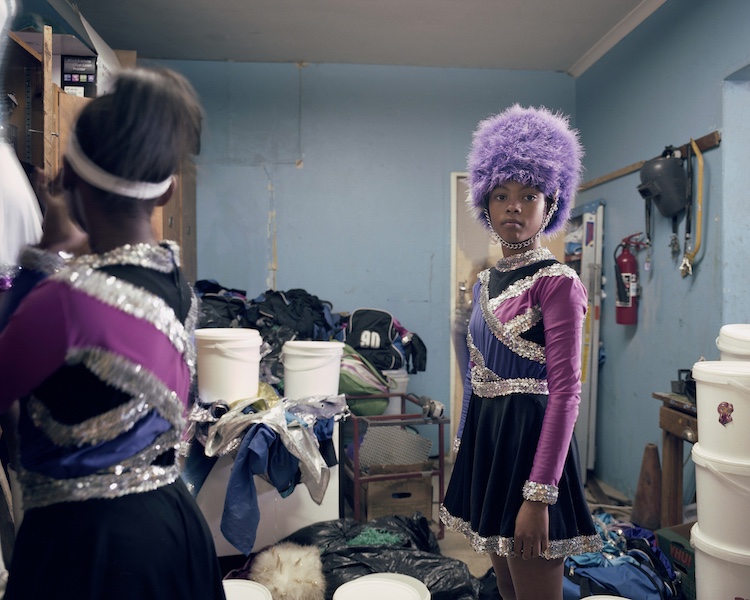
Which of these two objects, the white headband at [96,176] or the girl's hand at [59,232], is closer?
the white headband at [96,176]

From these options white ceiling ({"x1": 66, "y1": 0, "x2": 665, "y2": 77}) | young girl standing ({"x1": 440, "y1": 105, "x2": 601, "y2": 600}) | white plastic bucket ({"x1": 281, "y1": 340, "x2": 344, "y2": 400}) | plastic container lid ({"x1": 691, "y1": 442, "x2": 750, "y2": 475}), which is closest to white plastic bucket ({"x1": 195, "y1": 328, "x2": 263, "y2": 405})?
Result: white plastic bucket ({"x1": 281, "y1": 340, "x2": 344, "y2": 400})

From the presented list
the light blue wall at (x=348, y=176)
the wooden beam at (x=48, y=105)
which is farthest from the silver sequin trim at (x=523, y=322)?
the light blue wall at (x=348, y=176)

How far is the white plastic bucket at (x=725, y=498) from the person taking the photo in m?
2.02

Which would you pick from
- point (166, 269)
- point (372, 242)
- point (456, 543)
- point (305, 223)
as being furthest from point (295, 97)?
point (166, 269)

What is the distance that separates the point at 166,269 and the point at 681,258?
3127 millimetres

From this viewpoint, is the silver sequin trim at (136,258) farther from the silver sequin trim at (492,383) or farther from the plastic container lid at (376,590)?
the plastic container lid at (376,590)

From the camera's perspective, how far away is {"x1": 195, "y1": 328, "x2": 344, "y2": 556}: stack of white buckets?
2623mm

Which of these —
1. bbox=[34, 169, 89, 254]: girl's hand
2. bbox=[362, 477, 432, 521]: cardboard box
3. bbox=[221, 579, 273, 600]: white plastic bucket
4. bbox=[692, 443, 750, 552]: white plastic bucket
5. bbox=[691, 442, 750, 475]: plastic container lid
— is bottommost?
bbox=[362, 477, 432, 521]: cardboard box

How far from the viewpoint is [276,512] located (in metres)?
2.71

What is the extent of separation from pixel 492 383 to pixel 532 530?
0.37m

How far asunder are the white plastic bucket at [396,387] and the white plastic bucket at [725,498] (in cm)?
210

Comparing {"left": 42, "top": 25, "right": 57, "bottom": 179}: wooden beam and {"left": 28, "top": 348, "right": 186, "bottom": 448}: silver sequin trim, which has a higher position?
{"left": 42, "top": 25, "right": 57, "bottom": 179}: wooden beam

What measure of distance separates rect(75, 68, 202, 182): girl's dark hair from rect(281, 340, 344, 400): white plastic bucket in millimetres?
1990

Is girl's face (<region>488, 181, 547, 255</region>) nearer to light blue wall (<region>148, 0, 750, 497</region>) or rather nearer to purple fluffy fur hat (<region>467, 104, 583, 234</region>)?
purple fluffy fur hat (<region>467, 104, 583, 234</region>)
